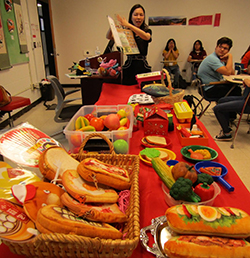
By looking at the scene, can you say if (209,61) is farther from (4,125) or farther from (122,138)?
(4,125)

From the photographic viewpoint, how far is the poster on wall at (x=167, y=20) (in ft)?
19.9

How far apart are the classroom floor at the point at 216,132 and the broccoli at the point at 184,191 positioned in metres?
1.63

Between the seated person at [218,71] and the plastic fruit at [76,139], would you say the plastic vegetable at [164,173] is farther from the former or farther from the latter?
the seated person at [218,71]

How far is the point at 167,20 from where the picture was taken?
6078mm

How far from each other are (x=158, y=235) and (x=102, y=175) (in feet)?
0.85

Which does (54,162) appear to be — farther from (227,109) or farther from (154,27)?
(154,27)

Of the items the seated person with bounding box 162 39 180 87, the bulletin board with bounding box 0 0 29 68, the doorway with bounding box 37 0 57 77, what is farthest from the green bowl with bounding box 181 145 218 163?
the doorway with bounding box 37 0 57 77

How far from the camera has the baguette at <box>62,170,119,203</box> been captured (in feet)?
2.12

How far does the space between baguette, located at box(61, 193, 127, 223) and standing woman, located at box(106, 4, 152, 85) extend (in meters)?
2.34

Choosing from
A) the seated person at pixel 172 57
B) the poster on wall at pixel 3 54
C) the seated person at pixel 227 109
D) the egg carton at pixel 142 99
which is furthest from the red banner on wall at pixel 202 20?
the egg carton at pixel 142 99

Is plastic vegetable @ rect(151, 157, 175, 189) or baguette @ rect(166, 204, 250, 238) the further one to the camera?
plastic vegetable @ rect(151, 157, 175, 189)

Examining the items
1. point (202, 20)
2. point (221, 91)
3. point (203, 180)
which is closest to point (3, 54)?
point (221, 91)

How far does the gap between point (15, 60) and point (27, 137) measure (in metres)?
3.57

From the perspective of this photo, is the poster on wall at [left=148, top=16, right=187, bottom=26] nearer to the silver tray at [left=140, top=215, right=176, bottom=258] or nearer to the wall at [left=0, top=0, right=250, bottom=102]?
the wall at [left=0, top=0, right=250, bottom=102]
